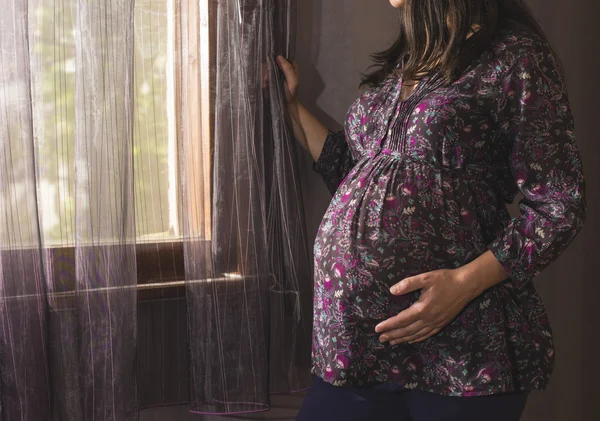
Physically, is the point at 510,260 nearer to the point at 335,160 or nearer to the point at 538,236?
the point at 538,236

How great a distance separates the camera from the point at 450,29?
128cm

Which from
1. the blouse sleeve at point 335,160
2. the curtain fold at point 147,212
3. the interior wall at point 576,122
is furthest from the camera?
the interior wall at point 576,122

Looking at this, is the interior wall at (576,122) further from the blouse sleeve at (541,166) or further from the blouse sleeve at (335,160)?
the blouse sleeve at (541,166)

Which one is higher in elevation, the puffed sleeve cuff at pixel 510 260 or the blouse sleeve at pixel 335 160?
the blouse sleeve at pixel 335 160

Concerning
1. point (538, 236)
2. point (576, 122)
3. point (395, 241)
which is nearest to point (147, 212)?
point (395, 241)

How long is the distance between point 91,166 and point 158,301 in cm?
36

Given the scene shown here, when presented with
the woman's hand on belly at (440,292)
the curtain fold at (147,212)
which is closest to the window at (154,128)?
the curtain fold at (147,212)

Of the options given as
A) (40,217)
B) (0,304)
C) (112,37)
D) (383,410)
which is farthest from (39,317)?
(383,410)

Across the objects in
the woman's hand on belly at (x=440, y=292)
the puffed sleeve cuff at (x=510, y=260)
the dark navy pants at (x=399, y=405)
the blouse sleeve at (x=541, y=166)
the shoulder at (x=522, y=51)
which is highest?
the shoulder at (x=522, y=51)

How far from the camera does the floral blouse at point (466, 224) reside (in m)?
1.14

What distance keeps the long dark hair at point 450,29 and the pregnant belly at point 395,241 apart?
211mm

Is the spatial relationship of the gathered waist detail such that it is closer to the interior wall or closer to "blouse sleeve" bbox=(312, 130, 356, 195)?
"blouse sleeve" bbox=(312, 130, 356, 195)

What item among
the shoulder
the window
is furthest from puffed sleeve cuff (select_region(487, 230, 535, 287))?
the window

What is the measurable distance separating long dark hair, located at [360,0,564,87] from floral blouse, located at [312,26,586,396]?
25 mm
